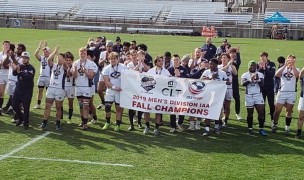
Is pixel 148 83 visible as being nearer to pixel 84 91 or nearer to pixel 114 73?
pixel 114 73

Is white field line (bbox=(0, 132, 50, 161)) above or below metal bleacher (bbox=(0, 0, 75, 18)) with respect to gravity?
below

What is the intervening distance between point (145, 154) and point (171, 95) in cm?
208

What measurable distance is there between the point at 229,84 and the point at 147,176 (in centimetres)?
415

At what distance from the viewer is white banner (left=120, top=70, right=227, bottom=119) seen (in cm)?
1103

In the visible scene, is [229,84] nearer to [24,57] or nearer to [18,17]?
[24,57]

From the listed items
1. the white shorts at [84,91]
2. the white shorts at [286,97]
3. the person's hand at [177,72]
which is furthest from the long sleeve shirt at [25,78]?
the white shorts at [286,97]

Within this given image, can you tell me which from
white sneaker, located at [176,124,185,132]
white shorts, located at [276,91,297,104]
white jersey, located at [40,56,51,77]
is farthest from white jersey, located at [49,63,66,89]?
white shorts, located at [276,91,297,104]

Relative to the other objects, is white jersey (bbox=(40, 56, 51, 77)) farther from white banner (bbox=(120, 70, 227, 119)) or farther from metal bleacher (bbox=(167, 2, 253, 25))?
metal bleacher (bbox=(167, 2, 253, 25))

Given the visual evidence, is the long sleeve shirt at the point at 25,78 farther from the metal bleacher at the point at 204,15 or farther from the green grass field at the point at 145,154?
the metal bleacher at the point at 204,15

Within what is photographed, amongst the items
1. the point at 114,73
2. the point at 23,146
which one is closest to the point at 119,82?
the point at 114,73

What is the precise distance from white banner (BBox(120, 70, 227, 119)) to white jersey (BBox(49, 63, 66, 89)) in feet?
4.82

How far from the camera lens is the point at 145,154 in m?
9.65

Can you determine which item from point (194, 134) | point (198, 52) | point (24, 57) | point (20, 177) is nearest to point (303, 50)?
point (198, 52)

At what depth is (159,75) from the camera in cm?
1126
